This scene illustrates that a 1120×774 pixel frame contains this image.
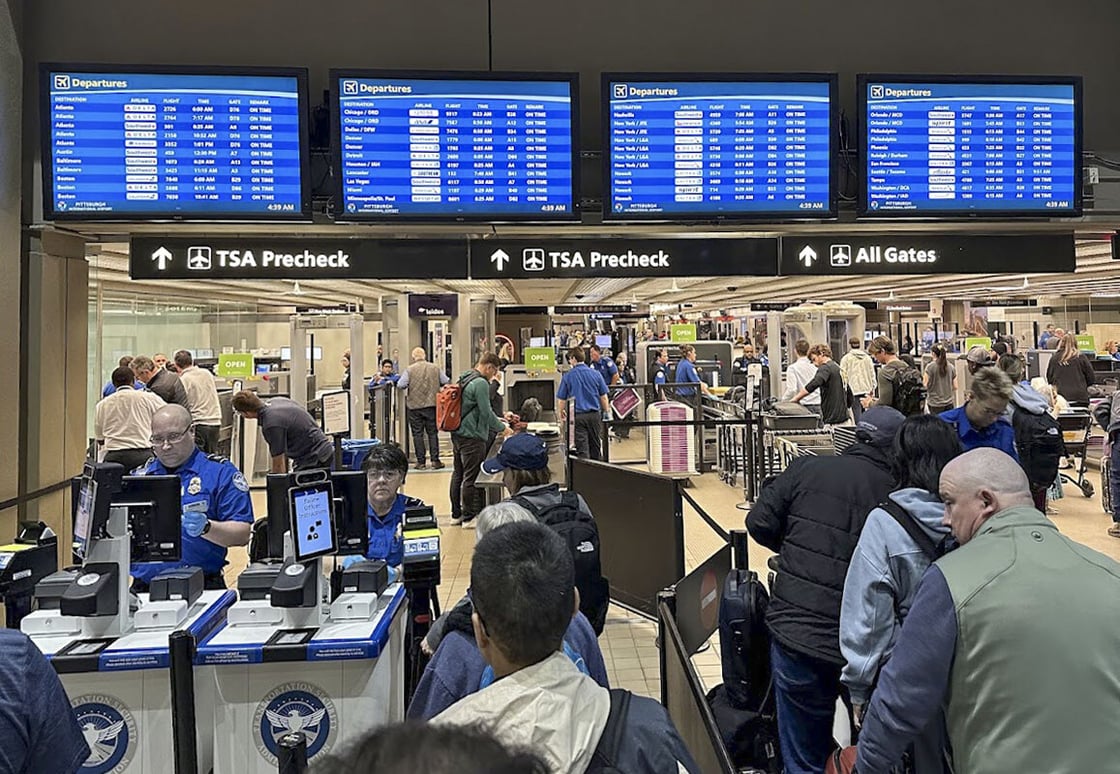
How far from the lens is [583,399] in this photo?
9383 millimetres

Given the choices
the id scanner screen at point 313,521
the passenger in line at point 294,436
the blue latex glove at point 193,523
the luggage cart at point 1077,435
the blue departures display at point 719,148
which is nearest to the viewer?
the id scanner screen at point 313,521

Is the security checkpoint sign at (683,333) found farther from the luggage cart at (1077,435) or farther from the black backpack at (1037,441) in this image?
the black backpack at (1037,441)

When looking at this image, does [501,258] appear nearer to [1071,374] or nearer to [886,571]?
[886,571]

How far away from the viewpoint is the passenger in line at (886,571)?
236 cm

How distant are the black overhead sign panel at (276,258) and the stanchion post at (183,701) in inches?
76.2

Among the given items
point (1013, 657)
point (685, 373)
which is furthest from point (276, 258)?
point (685, 373)

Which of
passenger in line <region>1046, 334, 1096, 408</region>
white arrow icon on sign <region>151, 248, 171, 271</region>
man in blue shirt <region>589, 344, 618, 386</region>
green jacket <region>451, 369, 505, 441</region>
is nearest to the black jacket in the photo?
white arrow icon on sign <region>151, 248, 171, 271</region>

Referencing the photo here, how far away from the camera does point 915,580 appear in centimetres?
237

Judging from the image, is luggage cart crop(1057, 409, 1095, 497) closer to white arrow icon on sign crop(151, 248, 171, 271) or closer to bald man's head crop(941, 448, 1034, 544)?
bald man's head crop(941, 448, 1034, 544)

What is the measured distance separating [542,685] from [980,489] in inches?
52.6

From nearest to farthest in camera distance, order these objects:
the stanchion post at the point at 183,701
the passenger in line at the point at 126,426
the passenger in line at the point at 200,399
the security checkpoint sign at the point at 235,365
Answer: the stanchion post at the point at 183,701
the passenger in line at the point at 126,426
the passenger in line at the point at 200,399
the security checkpoint sign at the point at 235,365

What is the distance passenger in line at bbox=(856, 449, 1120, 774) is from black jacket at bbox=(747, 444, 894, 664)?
2.73 feet

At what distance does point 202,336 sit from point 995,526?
2341 cm

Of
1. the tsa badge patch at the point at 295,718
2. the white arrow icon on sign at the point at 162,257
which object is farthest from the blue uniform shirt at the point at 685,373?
the tsa badge patch at the point at 295,718
